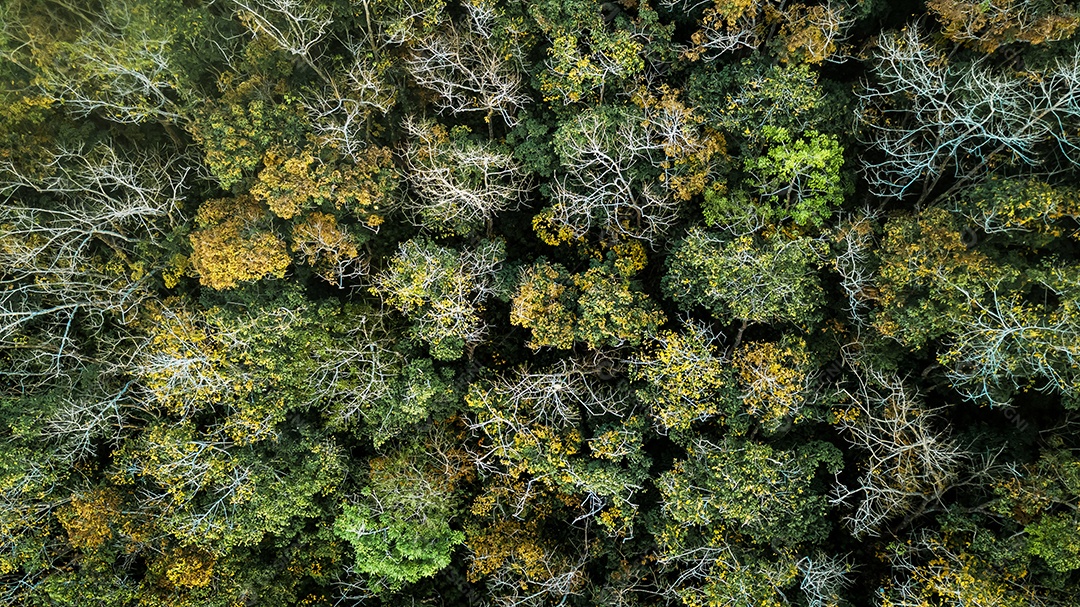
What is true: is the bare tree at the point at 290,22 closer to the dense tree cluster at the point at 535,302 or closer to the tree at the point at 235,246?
the dense tree cluster at the point at 535,302

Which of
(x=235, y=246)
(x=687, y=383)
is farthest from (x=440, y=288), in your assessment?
(x=687, y=383)

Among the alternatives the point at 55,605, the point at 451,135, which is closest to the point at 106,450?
the point at 55,605

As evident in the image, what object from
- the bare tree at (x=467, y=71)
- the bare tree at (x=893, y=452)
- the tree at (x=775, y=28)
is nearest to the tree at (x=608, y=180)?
the bare tree at (x=467, y=71)

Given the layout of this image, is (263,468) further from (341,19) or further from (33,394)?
(341,19)

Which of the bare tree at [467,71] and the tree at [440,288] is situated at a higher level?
the bare tree at [467,71]

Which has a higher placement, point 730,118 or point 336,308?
point 730,118

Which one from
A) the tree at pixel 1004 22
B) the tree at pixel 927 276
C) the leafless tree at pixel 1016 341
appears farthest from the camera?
the tree at pixel 927 276
